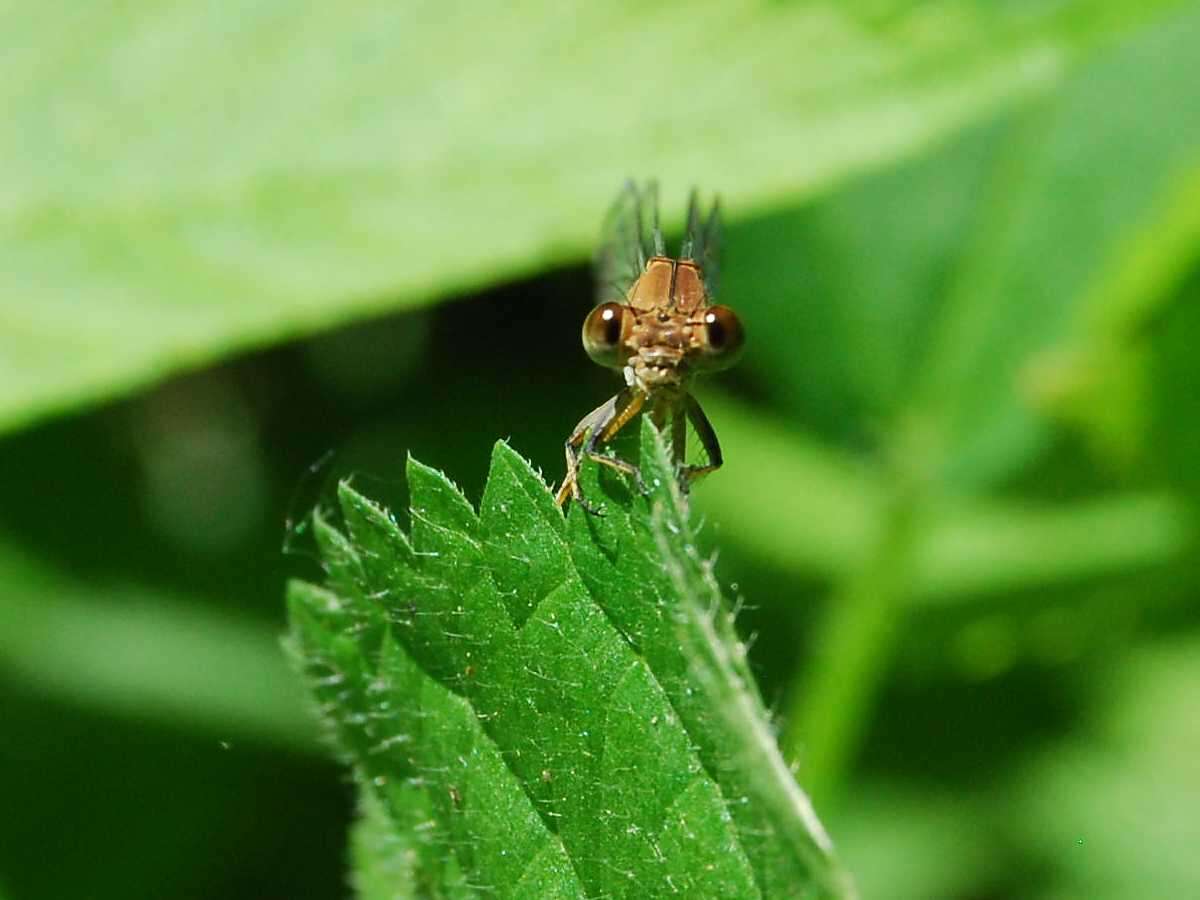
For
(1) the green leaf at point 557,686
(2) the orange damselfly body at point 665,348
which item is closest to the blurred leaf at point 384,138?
(2) the orange damselfly body at point 665,348

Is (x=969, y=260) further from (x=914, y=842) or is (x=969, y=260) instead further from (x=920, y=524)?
(x=914, y=842)

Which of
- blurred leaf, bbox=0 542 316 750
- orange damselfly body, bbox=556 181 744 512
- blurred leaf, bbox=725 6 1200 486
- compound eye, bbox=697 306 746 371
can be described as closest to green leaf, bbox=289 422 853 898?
orange damselfly body, bbox=556 181 744 512

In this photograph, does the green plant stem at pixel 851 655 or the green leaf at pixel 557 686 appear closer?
the green leaf at pixel 557 686

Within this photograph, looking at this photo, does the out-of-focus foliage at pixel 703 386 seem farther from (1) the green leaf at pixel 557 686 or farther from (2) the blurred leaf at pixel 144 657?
(1) the green leaf at pixel 557 686

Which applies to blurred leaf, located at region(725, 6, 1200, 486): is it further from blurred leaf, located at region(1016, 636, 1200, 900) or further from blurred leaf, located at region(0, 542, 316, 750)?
blurred leaf, located at region(0, 542, 316, 750)

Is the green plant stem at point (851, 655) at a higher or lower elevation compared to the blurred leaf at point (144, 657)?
lower

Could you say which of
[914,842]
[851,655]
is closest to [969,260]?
[851,655]

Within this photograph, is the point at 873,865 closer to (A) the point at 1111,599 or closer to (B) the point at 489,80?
(A) the point at 1111,599
